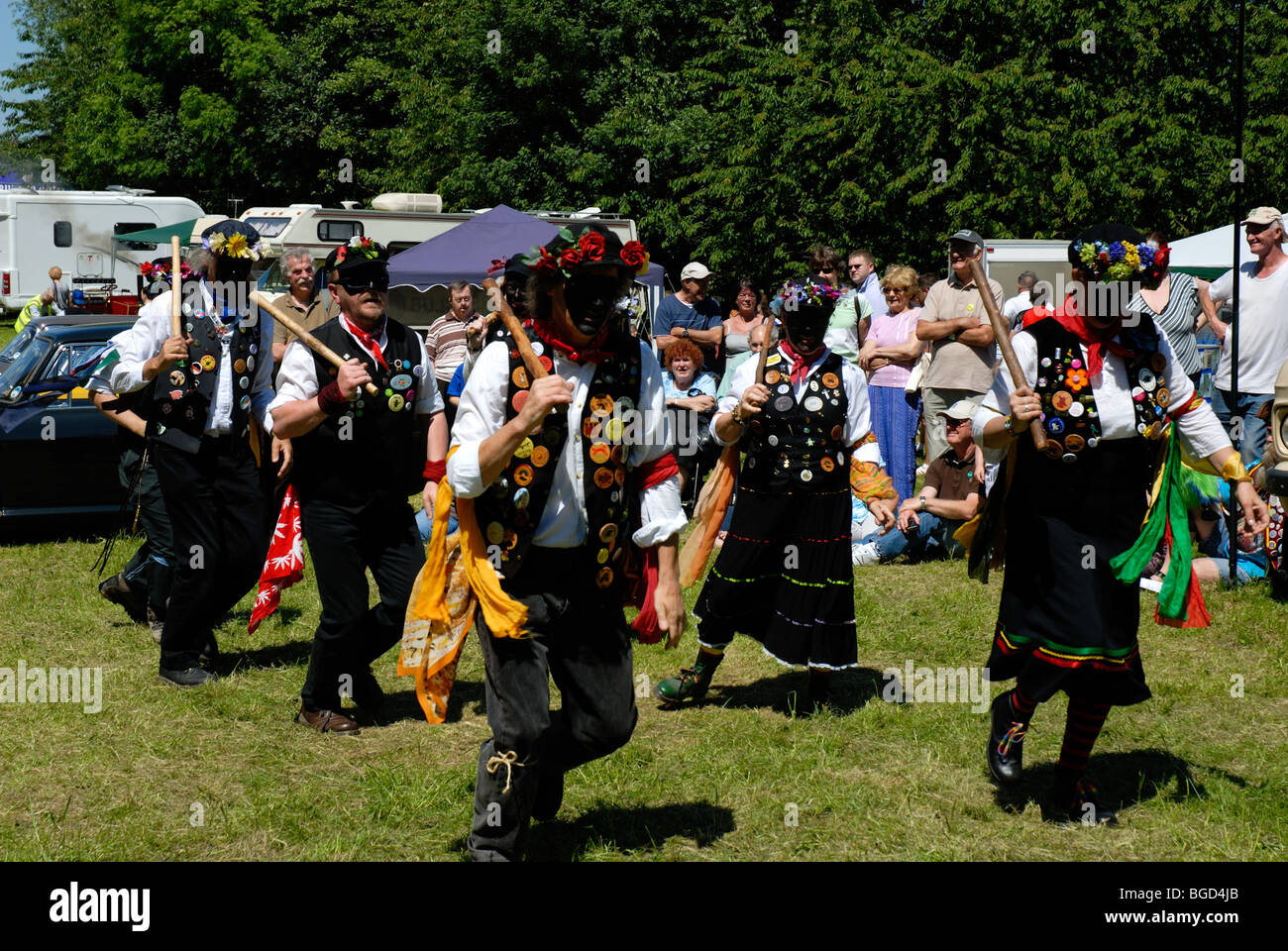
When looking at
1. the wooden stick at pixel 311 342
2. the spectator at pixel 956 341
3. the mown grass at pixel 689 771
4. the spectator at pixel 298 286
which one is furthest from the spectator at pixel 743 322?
the wooden stick at pixel 311 342

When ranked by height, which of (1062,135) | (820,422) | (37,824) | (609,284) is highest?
(1062,135)

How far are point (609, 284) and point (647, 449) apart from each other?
1.83 feet

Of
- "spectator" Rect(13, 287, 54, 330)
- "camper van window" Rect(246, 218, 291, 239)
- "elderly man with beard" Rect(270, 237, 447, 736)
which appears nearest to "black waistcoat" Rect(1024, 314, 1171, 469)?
"elderly man with beard" Rect(270, 237, 447, 736)

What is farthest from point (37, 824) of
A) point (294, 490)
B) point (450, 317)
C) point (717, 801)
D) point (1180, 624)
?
point (450, 317)

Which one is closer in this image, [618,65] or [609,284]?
[609,284]

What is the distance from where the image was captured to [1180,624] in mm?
5359

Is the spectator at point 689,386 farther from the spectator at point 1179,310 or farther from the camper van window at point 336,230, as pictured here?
the camper van window at point 336,230

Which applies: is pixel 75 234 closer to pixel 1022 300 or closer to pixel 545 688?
pixel 1022 300

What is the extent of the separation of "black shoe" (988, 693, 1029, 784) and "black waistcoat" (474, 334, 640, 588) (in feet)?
5.93

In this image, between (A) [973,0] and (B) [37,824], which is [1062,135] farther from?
(B) [37,824]

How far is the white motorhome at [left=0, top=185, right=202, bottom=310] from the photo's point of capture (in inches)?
1174

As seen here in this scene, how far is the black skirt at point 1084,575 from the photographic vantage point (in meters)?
5.00

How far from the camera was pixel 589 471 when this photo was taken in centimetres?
435

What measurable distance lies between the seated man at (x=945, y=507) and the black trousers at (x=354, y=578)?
13.3ft
